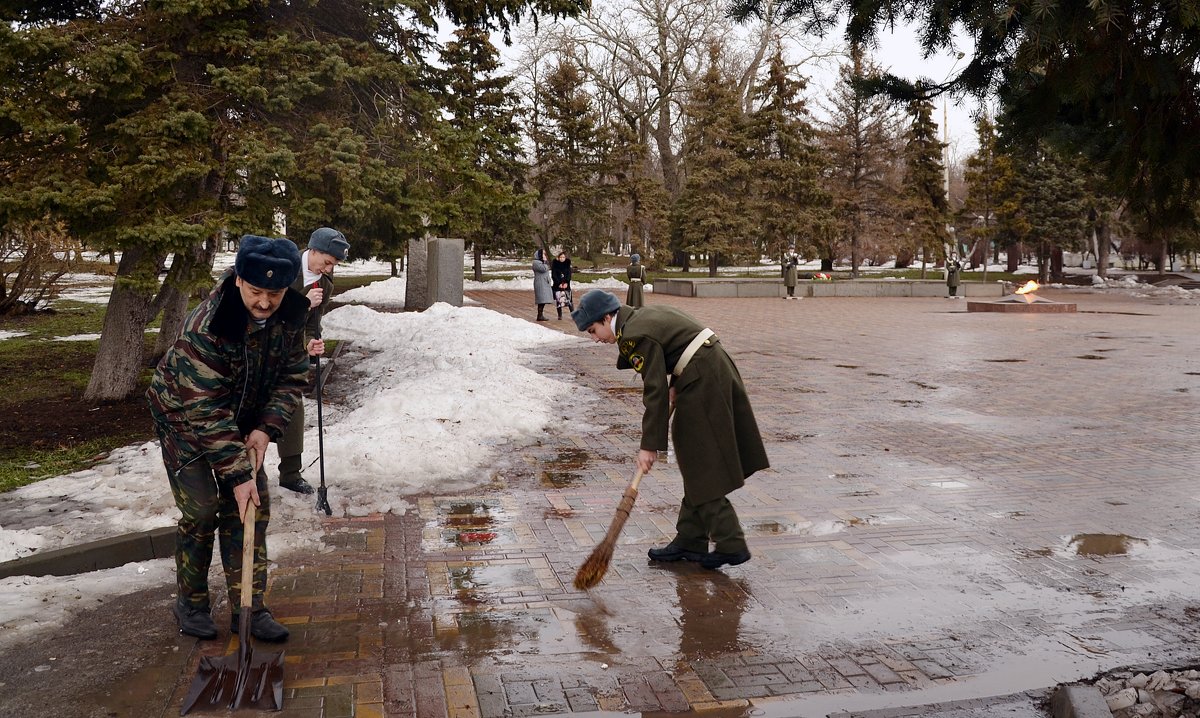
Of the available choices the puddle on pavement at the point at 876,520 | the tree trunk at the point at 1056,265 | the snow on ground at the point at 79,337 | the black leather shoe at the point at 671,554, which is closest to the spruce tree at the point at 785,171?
the tree trunk at the point at 1056,265

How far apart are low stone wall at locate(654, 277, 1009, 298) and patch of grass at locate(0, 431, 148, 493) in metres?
24.2

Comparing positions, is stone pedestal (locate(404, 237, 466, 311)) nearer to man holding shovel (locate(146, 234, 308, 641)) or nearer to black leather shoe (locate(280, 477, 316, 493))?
black leather shoe (locate(280, 477, 316, 493))

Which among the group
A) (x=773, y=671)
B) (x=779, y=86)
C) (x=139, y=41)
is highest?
(x=779, y=86)

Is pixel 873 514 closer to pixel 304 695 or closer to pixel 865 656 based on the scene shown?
pixel 865 656

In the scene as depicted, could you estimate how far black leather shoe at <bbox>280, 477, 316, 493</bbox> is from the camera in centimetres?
655

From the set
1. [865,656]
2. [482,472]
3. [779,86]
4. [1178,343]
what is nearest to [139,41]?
[482,472]

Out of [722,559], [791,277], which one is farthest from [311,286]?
[791,277]

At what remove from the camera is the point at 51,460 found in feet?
25.1

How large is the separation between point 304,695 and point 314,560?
1.65m

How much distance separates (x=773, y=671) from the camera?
409 cm

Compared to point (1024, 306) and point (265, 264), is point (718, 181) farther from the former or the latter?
point (265, 264)

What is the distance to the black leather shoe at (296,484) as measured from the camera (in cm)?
655

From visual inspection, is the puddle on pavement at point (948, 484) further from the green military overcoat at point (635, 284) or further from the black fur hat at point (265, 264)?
the green military overcoat at point (635, 284)

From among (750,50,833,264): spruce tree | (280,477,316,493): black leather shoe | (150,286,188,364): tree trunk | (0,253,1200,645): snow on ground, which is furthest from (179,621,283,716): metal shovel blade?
(750,50,833,264): spruce tree
